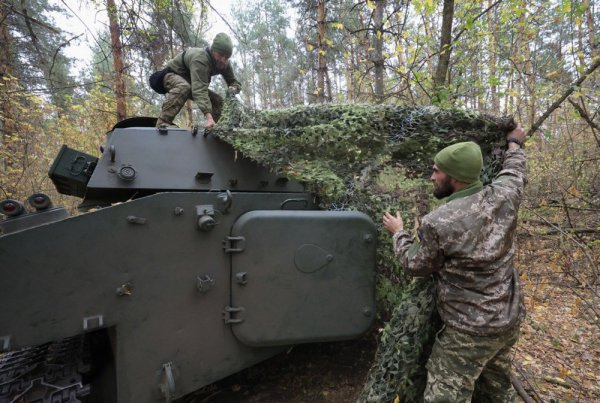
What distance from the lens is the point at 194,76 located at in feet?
11.8

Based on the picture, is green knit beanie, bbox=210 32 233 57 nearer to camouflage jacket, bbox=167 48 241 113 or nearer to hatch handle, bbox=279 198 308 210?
camouflage jacket, bbox=167 48 241 113

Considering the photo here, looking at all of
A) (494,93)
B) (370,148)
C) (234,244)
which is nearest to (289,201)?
(234,244)

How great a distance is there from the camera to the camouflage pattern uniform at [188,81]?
357 centimetres

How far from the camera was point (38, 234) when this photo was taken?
6.38 feet

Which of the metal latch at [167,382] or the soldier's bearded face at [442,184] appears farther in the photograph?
the metal latch at [167,382]

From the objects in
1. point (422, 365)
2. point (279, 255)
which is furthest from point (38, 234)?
point (422, 365)

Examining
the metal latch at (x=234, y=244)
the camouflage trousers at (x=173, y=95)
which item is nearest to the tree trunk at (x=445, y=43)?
the camouflage trousers at (x=173, y=95)

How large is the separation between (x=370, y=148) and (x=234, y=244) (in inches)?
52.5

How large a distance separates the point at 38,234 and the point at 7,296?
1.09ft

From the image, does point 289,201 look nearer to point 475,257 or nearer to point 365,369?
point 475,257

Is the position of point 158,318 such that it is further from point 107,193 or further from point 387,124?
point 387,124

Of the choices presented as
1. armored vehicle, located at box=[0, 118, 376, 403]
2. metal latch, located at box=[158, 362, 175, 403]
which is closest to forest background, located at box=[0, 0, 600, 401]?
armored vehicle, located at box=[0, 118, 376, 403]

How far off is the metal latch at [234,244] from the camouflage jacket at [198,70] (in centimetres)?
157

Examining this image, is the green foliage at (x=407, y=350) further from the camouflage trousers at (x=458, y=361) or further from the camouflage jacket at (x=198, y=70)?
the camouflage jacket at (x=198, y=70)
